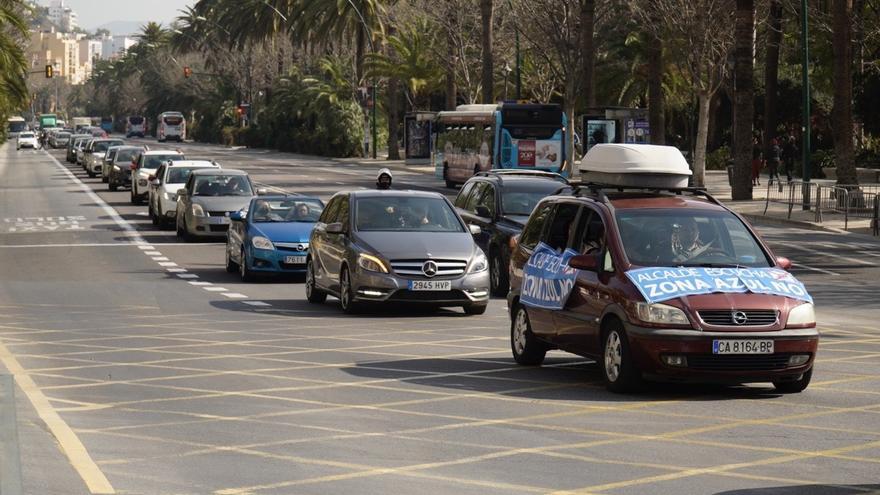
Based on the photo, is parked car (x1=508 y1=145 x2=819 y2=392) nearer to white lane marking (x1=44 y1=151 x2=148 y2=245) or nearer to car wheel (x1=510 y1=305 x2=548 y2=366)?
car wheel (x1=510 y1=305 x2=548 y2=366)

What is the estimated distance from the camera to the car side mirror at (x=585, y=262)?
13.9 meters

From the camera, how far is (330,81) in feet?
358

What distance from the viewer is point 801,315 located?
514 inches

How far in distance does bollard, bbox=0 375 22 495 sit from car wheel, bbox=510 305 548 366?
5.39 metres

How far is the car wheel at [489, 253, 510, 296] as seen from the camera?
24.0 metres

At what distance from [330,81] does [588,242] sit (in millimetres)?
95677

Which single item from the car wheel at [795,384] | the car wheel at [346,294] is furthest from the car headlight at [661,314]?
the car wheel at [346,294]

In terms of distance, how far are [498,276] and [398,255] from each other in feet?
12.8

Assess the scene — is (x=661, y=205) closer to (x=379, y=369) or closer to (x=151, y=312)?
(x=379, y=369)

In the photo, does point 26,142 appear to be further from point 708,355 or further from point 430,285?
point 708,355

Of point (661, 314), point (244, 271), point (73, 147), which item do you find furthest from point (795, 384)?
point (73, 147)

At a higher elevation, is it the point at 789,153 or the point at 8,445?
the point at 789,153

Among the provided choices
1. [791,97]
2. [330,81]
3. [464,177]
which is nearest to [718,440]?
[464,177]

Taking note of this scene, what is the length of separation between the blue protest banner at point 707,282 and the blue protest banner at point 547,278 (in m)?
1.17
